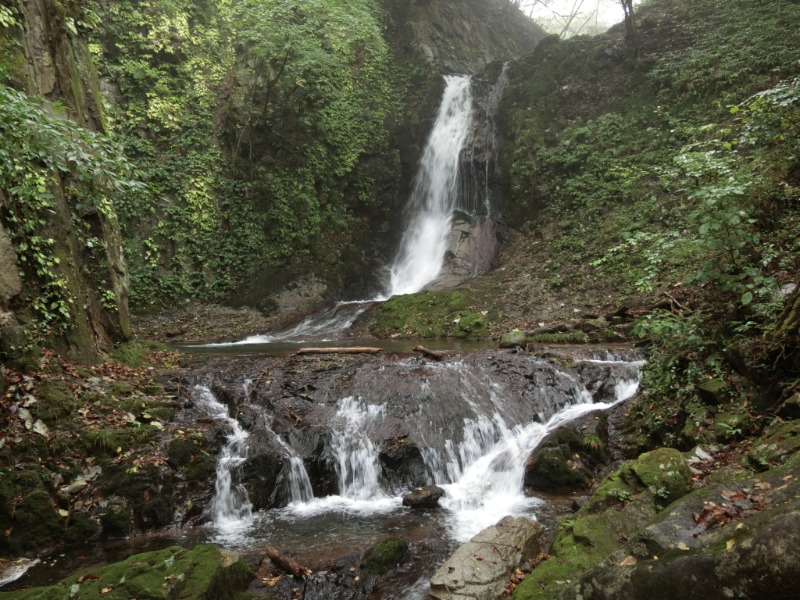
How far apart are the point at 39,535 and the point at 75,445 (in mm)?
909

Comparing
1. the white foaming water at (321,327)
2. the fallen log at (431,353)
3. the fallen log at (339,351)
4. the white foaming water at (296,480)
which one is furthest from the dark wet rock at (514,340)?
the white foaming water at (296,480)

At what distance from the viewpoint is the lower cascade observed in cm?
534

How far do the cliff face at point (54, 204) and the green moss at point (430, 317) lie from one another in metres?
6.88

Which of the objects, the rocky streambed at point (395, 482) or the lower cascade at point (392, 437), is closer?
the rocky streambed at point (395, 482)

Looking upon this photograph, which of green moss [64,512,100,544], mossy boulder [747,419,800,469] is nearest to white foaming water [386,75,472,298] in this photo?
green moss [64,512,100,544]

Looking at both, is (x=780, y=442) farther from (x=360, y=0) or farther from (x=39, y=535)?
(x=360, y=0)

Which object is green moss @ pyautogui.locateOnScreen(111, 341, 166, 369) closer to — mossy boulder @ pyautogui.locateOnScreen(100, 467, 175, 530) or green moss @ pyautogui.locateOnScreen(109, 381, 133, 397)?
green moss @ pyautogui.locateOnScreen(109, 381, 133, 397)

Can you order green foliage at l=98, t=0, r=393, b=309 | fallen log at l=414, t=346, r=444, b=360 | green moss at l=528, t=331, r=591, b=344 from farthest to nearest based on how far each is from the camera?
green foliage at l=98, t=0, r=393, b=309 → green moss at l=528, t=331, r=591, b=344 → fallen log at l=414, t=346, r=444, b=360

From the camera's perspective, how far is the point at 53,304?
6008 millimetres

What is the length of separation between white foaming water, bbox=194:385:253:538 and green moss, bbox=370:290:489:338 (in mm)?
7012

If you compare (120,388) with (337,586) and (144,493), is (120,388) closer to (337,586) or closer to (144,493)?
(144,493)

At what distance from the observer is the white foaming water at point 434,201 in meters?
17.2

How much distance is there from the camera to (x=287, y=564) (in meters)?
4.22

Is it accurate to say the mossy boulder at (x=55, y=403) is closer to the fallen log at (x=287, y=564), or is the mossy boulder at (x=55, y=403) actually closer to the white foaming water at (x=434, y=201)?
the fallen log at (x=287, y=564)
